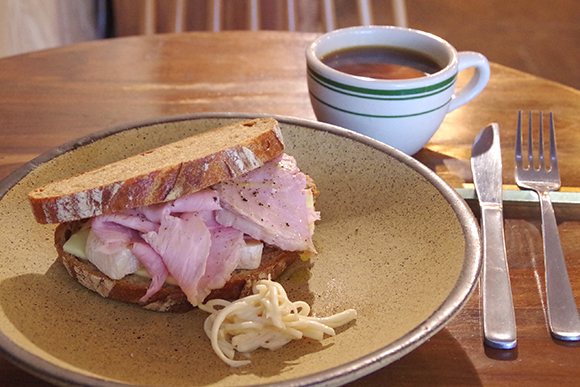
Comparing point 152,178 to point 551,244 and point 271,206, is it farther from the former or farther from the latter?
point 551,244

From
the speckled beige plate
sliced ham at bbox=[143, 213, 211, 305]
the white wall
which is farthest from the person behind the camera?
the white wall

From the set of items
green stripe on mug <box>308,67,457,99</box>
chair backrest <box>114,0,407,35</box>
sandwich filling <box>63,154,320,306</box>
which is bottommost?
chair backrest <box>114,0,407,35</box>

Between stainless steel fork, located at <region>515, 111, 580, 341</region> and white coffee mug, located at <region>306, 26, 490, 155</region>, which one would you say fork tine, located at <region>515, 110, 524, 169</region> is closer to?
stainless steel fork, located at <region>515, 111, 580, 341</region>

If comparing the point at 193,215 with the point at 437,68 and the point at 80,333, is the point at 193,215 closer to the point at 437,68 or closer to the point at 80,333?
the point at 80,333

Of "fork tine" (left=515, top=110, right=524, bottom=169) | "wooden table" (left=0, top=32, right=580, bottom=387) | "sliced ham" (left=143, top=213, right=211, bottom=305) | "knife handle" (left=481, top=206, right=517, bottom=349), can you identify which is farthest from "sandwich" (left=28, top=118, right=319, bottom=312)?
"fork tine" (left=515, top=110, right=524, bottom=169)

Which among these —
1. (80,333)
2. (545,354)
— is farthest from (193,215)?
(545,354)

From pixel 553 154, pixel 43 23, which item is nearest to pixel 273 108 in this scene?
pixel 553 154

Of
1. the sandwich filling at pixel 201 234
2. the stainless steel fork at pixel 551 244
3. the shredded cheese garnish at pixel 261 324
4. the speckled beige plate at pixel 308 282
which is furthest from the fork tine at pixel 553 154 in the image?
the shredded cheese garnish at pixel 261 324
